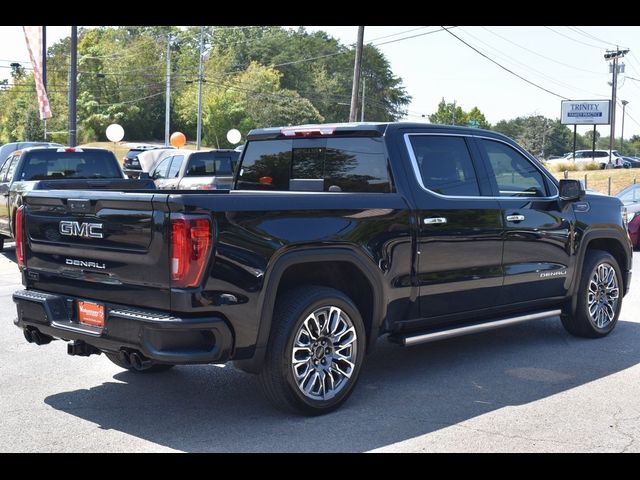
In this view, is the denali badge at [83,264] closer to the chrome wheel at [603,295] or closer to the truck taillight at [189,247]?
the truck taillight at [189,247]

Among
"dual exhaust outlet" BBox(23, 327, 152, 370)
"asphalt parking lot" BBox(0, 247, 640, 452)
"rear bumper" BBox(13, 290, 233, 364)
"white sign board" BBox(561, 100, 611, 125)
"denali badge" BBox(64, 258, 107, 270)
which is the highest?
"white sign board" BBox(561, 100, 611, 125)

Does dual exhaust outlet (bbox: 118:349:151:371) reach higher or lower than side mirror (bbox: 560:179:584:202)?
lower

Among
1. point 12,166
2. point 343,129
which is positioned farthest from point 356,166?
point 12,166

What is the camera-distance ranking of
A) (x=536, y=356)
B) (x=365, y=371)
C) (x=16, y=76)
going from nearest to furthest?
1. (x=365, y=371)
2. (x=536, y=356)
3. (x=16, y=76)

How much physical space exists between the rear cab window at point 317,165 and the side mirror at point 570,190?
81.2 inches

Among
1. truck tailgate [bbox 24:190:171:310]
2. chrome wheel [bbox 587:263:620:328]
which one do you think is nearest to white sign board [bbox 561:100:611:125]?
chrome wheel [bbox 587:263:620:328]

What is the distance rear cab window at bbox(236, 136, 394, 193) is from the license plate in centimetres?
205

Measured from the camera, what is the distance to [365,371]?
669cm

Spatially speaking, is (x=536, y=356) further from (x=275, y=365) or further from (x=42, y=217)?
(x=42, y=217)

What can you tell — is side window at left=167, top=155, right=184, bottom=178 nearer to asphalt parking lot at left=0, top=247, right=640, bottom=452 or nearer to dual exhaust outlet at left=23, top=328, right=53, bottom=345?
asphalt parking lot at left=0, top=247, right=640, bottom=452

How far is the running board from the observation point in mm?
6031

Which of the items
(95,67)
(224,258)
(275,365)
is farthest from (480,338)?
(95,67)

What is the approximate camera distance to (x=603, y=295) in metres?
8.02

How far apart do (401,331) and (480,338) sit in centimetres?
208
